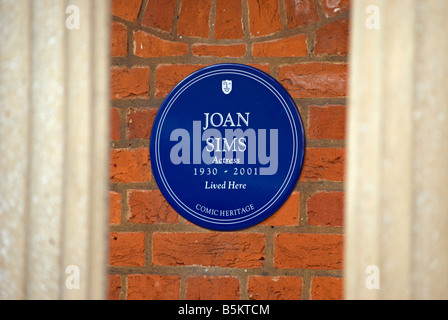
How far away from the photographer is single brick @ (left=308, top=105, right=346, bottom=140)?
2.70 ft

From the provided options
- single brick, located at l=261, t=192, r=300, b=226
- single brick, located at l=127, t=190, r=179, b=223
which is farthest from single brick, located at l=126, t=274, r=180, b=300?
single brick, located at l=261, t=192, r=300, b=226

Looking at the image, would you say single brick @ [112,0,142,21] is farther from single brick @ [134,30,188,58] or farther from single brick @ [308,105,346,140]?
single brick @ [308,105,346,140]

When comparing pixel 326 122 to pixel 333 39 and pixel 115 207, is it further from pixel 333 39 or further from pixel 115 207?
pixel 115 207

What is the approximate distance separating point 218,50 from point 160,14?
0.14 m

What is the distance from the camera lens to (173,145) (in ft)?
2.76

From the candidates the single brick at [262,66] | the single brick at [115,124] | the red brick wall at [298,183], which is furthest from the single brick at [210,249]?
the single brick at [262,66]

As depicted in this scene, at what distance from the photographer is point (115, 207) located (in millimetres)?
862

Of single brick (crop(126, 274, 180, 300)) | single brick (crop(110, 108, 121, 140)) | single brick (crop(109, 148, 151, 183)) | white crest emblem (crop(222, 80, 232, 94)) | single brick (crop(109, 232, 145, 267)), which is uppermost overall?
white crest emblem (crop(222, 80, 232, 94))

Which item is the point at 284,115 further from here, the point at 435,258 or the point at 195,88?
the point at 435,258

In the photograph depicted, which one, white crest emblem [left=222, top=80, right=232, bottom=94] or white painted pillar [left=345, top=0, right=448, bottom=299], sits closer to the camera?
white painted pillar [left=345, top=0, right=448, bottom=299]

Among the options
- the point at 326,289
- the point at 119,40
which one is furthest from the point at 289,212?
the point at 119,40

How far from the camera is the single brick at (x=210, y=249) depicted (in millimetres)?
840

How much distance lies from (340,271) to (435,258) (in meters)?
0.41
